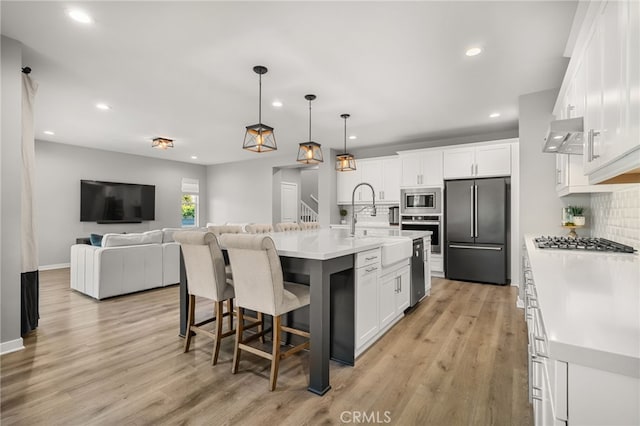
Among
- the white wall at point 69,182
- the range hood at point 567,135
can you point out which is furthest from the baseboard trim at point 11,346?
the white wall at point 69,182

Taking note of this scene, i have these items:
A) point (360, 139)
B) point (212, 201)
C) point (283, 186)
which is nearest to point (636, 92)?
point (360, 139)

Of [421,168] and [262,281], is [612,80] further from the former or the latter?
[421,168]

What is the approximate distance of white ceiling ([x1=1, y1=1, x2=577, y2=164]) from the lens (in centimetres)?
236

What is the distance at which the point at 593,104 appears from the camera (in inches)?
66.5

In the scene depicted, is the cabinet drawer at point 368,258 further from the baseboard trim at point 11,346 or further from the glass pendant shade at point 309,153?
the baseboard trim at point 11,346

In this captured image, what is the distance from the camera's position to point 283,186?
9.10 m

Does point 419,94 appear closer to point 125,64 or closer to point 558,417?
point 125,64

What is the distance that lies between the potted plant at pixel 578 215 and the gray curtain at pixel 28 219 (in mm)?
5543

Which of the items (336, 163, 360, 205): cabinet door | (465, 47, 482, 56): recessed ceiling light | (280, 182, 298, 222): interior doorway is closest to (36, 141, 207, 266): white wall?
(280, 182, 298, 222): interior doorway

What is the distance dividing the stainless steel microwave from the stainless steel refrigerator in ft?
0.72

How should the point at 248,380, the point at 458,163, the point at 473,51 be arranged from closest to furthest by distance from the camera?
the point at 248,380
the point at 473,51
the point at 458,163

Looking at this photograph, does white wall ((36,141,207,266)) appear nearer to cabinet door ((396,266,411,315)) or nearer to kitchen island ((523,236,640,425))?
cabinet door ((396,266,411,315))

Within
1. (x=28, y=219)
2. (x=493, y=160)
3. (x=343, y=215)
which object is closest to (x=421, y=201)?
(x=493, y=160)

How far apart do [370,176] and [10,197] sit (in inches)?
224
